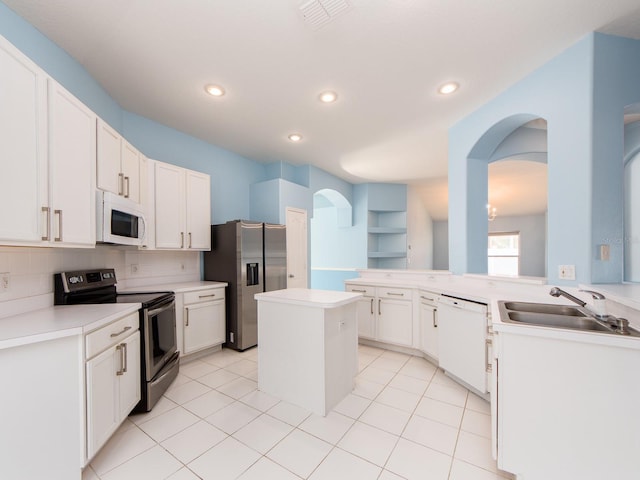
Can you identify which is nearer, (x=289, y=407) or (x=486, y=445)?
(x=486, y=445)

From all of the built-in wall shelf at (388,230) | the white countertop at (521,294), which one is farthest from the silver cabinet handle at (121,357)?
the built-in wall shelf at (388,230)

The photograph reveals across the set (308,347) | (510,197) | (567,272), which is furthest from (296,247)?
(510,197)

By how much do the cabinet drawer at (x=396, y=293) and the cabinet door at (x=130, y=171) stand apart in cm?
289

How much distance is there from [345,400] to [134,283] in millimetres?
2593

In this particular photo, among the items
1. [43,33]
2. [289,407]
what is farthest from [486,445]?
[43,33]

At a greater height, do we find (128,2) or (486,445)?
(128,2)

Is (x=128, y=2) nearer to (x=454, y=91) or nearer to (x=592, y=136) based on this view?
(x=454, y=91)

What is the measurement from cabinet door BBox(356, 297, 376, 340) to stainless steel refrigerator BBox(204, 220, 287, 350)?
1.29 metres

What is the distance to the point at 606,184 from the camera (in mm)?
1950

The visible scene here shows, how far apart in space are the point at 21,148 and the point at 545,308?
3.29 m

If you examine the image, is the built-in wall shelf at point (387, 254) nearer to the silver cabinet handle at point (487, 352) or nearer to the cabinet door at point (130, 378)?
the silver cabinet handle at point (487, 352)

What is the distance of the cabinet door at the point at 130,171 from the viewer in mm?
2375

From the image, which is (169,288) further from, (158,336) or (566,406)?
(566,406)

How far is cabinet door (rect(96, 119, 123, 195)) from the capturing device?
201 centimetres
